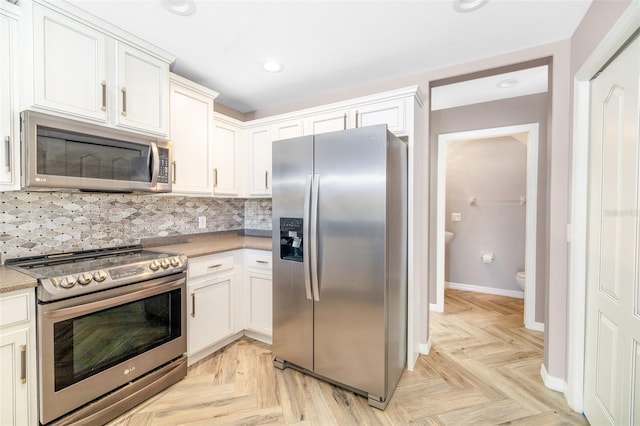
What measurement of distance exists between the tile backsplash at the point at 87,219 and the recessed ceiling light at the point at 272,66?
4.94 ft

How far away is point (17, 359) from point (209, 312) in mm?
1186

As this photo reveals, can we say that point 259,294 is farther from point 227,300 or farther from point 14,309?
point 14,309

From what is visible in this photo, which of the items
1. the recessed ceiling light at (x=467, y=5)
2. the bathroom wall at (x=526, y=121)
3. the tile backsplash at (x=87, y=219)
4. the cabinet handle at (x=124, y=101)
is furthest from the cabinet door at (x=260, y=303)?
the recessed ceiling light at (x=467, y=5)

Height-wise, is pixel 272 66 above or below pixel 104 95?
above

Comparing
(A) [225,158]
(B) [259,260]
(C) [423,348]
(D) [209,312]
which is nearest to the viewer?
(D) [209,312]

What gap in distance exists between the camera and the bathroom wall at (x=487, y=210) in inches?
157

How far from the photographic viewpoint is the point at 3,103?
1539mm

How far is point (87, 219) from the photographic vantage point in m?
2.12

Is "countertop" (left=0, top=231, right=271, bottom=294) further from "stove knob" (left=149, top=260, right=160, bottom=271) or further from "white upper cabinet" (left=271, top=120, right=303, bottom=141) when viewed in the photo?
"white upper cabinet" (left=271, top=120, right=303, bottom=141)

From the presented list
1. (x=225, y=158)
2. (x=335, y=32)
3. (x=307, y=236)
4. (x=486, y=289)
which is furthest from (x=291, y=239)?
(x=486, y=289)

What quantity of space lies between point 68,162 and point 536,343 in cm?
409

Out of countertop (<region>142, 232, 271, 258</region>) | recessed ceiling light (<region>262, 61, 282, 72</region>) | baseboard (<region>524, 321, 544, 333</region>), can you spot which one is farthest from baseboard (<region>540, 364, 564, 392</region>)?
recessed ceiling light (<region>262, 61, 282, 72</region>)

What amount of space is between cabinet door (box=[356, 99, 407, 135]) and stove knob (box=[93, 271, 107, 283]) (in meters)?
2.11

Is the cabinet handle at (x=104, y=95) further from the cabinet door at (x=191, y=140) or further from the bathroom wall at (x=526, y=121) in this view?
the bathroom wall at (x=526, y=121)
